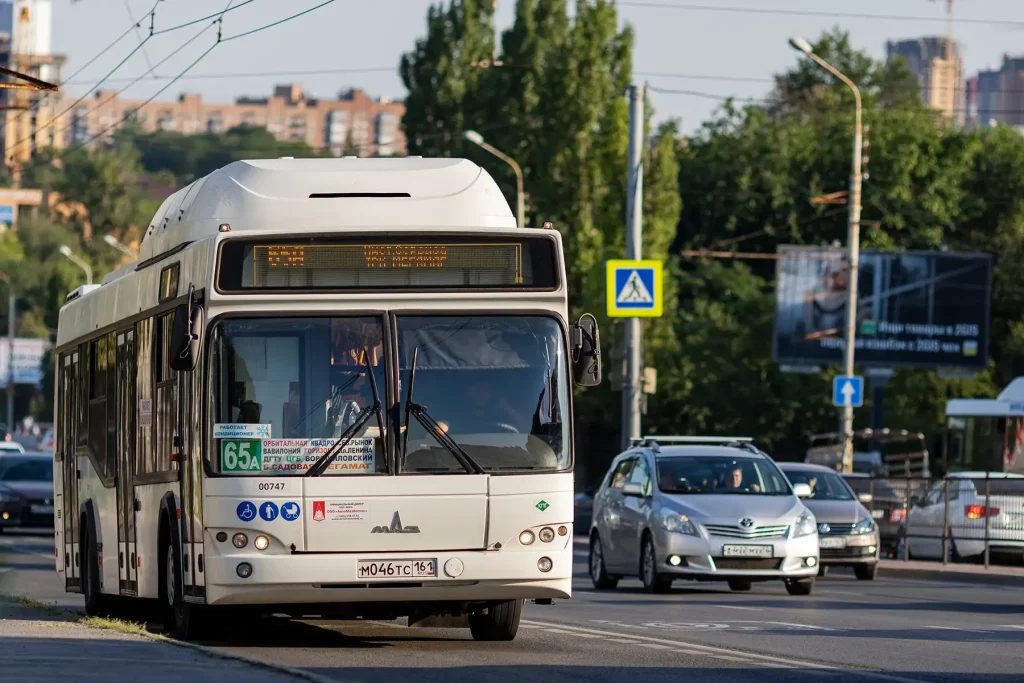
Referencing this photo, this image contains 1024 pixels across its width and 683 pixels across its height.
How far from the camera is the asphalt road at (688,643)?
12.5 meters

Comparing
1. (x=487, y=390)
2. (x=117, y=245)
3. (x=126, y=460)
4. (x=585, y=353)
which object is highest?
(x=117, y=245)

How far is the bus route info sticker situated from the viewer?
13.3m

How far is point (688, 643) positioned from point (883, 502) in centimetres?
2022

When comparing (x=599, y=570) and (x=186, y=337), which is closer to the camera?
(x=186, y=337)

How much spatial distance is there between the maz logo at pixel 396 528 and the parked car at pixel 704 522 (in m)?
9.56

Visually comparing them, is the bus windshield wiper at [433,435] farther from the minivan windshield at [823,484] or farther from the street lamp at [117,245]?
the street lamp at [117,245]

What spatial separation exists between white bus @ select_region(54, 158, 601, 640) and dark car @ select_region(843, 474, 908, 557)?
68.3 ft

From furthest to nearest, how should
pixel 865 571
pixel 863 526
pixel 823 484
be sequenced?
pixel 823 484 < pixel 865 571 < pixel 863 526

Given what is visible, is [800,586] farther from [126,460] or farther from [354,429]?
[354,429]

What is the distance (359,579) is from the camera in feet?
43.6

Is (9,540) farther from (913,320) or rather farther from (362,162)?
(913,320)

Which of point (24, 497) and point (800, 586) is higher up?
point (800, 586)

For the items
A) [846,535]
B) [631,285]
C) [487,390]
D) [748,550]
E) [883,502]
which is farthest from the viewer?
[883,502]

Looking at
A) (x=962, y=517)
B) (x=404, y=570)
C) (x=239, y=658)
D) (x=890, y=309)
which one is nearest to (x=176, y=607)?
(x=404, y=570)
